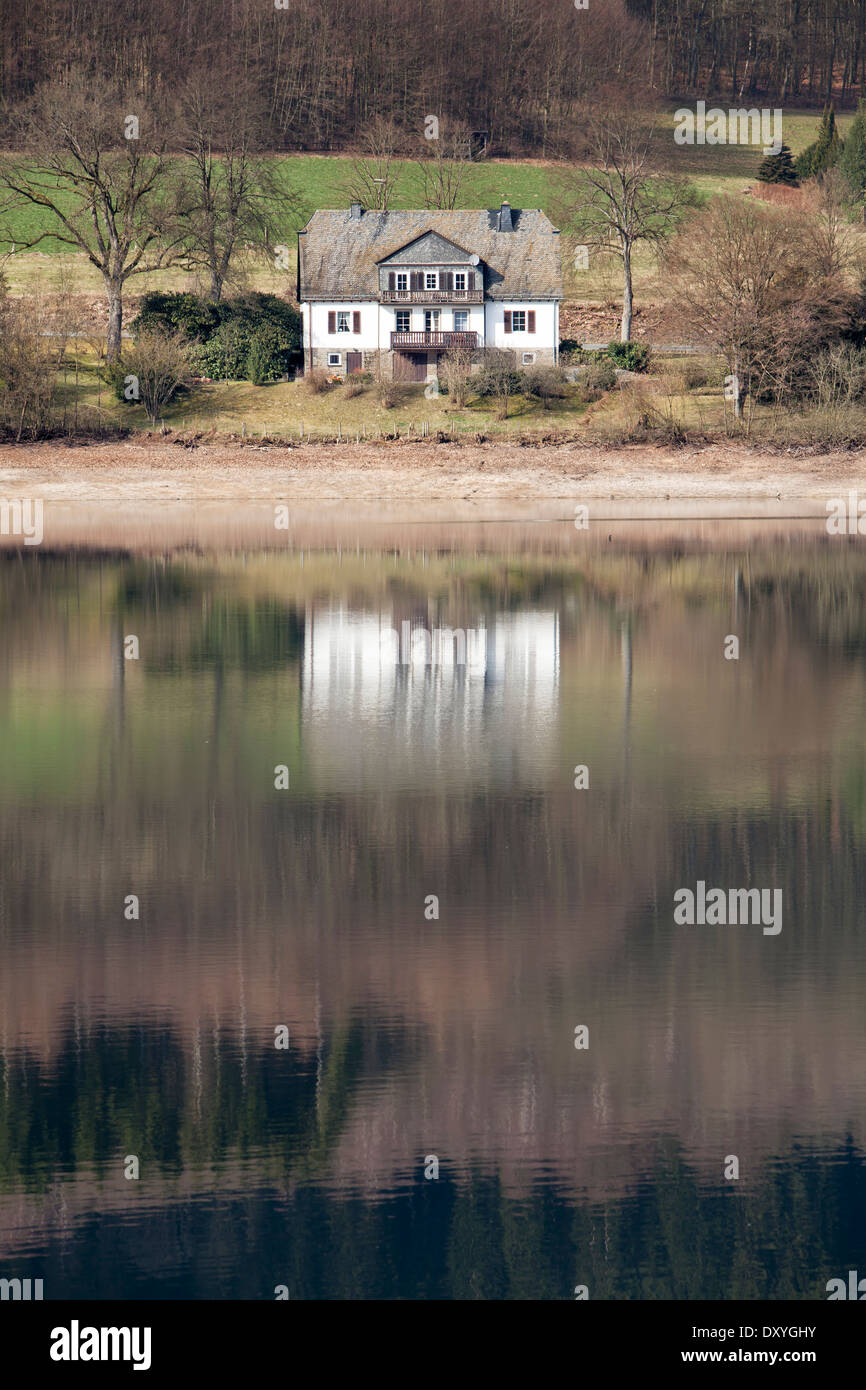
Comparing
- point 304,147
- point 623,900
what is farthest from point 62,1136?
point 304,147

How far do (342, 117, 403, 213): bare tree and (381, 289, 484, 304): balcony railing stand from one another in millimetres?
22847

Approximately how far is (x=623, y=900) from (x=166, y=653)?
60.0 ft

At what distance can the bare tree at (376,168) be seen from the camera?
355 ft

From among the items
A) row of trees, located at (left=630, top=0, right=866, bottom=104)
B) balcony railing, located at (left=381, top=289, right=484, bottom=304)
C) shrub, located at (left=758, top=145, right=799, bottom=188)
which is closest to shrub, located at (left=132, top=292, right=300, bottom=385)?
balcony railing, located at (left=381, top=289, right=484, bottom=304)

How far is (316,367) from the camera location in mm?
81125

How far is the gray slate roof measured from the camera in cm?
8262

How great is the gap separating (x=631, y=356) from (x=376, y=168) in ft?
151

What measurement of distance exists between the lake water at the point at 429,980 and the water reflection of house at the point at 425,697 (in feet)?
0.39

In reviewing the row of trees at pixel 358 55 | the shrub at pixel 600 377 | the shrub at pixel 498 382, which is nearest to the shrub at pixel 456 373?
the shrub at pixel 498 382

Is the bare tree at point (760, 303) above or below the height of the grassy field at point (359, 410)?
above

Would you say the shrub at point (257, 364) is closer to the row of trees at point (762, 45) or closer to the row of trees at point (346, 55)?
the row of trees at point (346, 55)

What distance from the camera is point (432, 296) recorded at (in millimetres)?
82188

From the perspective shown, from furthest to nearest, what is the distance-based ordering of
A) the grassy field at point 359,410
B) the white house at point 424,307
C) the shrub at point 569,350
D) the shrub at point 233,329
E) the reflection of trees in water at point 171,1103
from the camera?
the white house at point 424,307
the shrub at point 569,350
the shrub at point 233,329
the grassy field at point 359,410
the reflection of trees in water at point 171,1103
